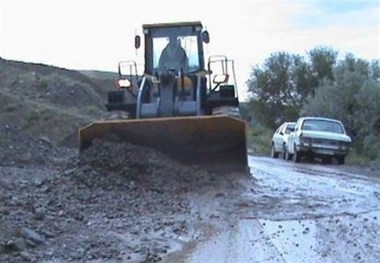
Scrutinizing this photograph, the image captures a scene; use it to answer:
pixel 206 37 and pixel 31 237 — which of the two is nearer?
pixel 31 237

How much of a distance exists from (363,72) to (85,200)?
113ft

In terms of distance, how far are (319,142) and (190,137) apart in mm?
12635

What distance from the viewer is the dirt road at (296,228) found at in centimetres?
822

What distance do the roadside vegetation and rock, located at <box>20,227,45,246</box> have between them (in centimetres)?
2229

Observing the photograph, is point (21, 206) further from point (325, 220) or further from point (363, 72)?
point (363, 72)

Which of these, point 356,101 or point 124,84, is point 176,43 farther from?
point 356,101

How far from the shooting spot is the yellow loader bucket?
555 inches

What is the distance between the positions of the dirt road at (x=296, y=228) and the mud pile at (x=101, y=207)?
1.80ft

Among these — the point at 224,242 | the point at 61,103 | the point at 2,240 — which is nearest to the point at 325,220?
the point at 224,242

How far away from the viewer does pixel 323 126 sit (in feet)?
89.1

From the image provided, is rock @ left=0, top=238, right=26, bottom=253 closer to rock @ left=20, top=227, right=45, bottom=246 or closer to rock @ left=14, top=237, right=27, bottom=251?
rock @ left=14, top=237, right=27, bottom=251

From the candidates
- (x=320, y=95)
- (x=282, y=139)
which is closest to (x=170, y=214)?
(x=282, y=139)

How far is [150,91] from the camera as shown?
16656 mm

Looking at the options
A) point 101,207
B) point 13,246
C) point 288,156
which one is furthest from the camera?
Result: point 288,156
